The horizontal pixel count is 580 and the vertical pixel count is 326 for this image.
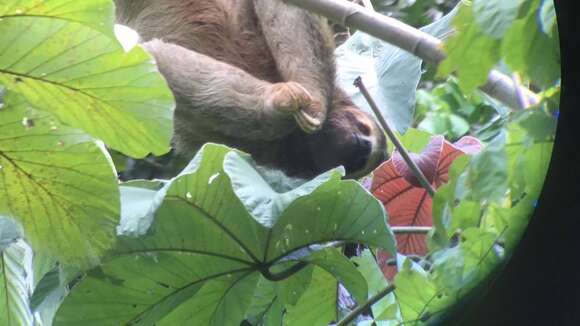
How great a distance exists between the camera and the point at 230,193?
111 cm

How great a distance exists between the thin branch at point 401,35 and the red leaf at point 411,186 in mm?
149

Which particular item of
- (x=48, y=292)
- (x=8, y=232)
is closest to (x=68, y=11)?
(x=8, y=232)

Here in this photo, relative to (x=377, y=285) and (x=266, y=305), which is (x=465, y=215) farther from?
(x=266, y=305)

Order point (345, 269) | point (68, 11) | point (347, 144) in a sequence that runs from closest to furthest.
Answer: point (68, 11) < point (345, 269) < point (347, 144)

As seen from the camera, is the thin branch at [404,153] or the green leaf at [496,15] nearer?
the green leaf at [496,15]

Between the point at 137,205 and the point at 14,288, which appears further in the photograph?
the point at 14,288

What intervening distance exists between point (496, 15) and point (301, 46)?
682 mm

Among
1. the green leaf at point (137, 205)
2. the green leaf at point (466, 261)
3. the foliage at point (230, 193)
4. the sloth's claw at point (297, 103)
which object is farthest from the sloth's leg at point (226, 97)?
the green leaf at point (466, 261)

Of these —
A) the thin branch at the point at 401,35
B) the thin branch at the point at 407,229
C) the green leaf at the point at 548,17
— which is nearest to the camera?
the green leaf at the point at 548,17

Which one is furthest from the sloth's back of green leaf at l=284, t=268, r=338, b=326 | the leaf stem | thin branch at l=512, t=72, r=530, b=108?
thin branch at l=512, t=72, r=530, b=108

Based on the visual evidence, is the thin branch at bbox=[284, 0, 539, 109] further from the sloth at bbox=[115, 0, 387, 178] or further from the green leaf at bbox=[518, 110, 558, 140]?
the sloth at bbox=[115, 0, 387, 178]

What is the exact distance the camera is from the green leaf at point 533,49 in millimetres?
811

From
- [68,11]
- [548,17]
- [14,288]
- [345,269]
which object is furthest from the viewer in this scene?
[14,288]

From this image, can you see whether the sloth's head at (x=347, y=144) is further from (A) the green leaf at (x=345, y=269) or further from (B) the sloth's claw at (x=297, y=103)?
(A) the green leaf at (x=345, y=269)
